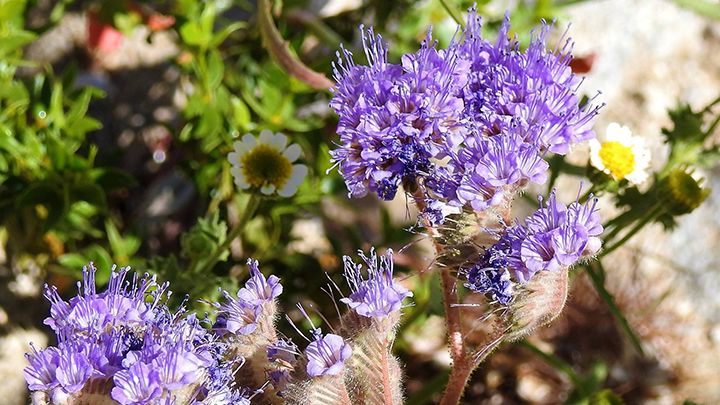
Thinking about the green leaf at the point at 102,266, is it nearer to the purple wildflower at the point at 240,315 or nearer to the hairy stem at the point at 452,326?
the purple wildflower at the point at 240,315

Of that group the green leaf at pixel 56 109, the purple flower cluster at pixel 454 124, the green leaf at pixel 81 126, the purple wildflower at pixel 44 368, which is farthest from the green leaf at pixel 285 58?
the purple wildflower at pixel 44 368

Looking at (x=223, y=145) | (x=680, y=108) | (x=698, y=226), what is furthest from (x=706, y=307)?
(x=223, y=145)

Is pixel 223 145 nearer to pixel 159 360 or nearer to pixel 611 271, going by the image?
pixel 159 360

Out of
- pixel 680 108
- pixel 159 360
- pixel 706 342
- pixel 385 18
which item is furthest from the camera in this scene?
pixel 706 342

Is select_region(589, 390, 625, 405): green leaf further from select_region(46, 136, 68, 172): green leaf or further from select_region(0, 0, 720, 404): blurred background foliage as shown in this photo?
select_region(46, 136, 68, 172): green leaf

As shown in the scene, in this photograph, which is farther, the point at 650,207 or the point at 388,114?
the point at 650,207

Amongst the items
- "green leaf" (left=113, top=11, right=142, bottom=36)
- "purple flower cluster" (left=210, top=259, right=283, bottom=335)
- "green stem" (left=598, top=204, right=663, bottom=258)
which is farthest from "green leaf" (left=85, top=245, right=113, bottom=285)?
"green stem" (left=598, top=204, right=663, bottom=258)

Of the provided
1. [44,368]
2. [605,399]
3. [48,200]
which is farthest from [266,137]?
[605,399]

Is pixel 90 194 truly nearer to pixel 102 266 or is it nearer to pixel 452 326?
pixel 102 266
